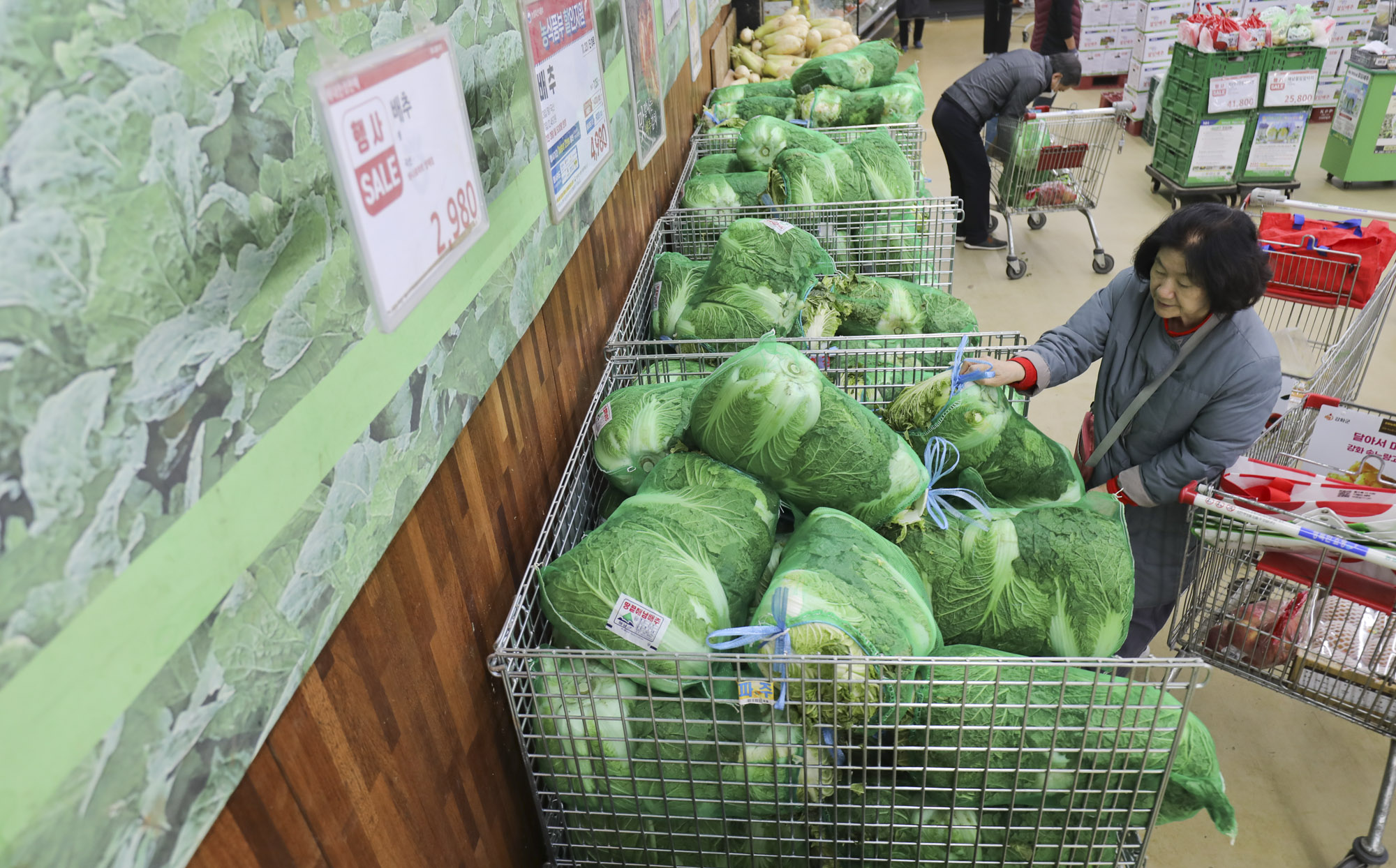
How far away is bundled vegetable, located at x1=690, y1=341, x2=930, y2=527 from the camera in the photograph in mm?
1461

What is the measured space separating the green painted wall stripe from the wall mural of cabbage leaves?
0.01 metres

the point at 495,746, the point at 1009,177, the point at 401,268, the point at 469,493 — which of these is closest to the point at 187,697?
the point at 401,268

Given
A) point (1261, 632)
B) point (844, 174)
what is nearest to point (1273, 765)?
point (1261, 632)

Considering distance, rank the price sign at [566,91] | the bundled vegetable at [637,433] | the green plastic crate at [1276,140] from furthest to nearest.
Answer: the green plastic crate at [1276,140]
the bundled vegetable at [637,433]
the price sign at [566,91]

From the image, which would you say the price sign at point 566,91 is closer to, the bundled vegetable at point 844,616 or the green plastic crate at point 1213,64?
the bundled vegetable at point 844,616

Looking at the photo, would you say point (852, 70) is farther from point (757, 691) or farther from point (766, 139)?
point (757, 691)

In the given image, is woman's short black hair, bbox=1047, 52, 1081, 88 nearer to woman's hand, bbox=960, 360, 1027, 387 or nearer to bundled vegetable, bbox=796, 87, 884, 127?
bundled vegetable, bbox=796, 87, 884, 127

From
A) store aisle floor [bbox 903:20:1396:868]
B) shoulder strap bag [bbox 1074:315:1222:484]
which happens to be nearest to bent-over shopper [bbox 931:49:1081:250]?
store aisle floor [bbox 903:20:1396:868]

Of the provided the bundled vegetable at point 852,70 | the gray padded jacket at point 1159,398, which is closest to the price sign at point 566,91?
the gray padded jacket at point 1159,398

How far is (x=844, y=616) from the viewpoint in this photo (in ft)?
3.97

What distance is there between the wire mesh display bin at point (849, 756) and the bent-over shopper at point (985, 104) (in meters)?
4.24

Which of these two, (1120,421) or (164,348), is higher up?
(164,348)

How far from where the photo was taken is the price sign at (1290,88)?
5.34 m

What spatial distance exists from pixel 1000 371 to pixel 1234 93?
5.02 meters
